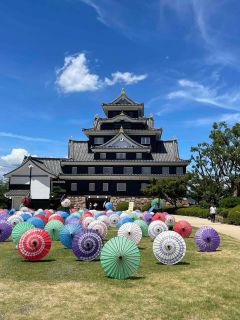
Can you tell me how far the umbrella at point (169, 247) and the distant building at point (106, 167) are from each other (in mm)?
44026

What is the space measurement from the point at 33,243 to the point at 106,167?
150ft

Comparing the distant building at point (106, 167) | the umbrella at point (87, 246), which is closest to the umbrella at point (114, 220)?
the umbrella at point (87, 246)

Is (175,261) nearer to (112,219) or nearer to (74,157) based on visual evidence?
(112,219)

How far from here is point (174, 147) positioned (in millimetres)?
65125

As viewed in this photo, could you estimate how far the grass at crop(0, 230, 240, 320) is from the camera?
10.0 meters

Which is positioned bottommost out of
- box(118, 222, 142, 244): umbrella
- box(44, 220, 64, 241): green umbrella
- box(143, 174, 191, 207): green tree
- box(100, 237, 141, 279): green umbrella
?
box(100, 237, 141, 279): green umbrella

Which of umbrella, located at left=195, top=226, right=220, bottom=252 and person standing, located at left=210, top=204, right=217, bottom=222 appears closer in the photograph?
umbrella, located at left=195, top=226, right=220, bottom=252

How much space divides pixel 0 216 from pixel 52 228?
7.94 m

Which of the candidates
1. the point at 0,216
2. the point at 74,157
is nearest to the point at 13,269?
the point at 0,216

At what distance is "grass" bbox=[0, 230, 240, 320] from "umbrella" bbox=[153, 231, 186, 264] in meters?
0.35

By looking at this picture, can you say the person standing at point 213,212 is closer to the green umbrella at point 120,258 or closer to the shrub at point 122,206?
the shrub at point 122,206

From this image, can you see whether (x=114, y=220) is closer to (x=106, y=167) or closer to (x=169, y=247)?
(x=169, y=247)

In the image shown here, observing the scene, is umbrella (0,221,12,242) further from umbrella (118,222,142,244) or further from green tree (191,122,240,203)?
green tree (191,122,240,203)

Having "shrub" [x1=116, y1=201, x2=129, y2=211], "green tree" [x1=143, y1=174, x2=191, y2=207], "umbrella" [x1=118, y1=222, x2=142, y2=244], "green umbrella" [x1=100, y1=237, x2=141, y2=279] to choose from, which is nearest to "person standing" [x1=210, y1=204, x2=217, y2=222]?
"green tree" [x1=143, y1=174, x2=191, y2=207]
